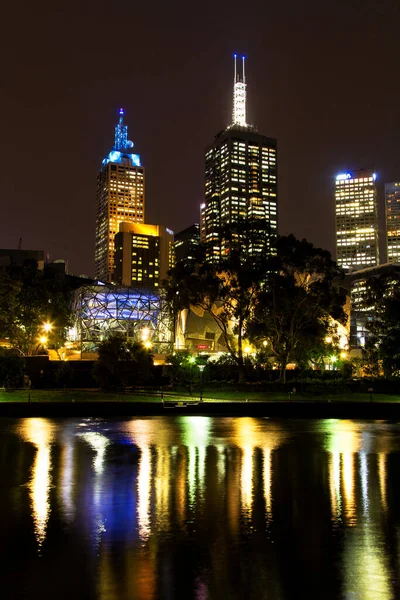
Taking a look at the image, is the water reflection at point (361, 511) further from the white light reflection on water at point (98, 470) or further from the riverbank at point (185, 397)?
the riverbank at point (185, 397)

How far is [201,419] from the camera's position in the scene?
37188 millimetres

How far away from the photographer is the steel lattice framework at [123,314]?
Answer: 106188 millimetres

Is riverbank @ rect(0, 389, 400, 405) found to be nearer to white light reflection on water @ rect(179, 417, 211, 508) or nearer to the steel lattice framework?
white light reflection on water @ rect(179, 417, 211, 508)

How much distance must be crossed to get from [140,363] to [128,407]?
53.0ft

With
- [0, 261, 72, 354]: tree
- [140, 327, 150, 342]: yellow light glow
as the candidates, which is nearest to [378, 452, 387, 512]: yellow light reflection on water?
[0, 261, 72, 354]: tree

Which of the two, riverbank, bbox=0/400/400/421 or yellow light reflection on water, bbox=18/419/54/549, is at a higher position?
riverbank, bbox=0/400/400/421

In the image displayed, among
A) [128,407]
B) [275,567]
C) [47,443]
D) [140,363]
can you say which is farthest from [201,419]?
[275,567]

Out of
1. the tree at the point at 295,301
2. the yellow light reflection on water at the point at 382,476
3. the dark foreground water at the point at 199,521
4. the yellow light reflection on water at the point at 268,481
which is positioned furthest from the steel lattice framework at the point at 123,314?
the yellow light reflection on water at the point at 382,476

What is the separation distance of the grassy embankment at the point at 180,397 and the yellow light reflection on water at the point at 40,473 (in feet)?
45.5

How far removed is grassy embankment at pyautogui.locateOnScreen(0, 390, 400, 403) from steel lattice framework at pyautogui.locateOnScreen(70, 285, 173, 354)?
174ft

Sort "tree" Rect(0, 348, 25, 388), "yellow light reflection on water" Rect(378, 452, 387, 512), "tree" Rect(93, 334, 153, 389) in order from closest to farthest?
"yellow light reflection on water" Rect(378, 452, 387, 512) → "tree" Rect(0, 348, 25, 388) → "tree" Rect(93, 334, 153, 389)

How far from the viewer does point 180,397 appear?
50094 mm

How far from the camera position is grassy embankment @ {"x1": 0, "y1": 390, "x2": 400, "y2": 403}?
1832 inches

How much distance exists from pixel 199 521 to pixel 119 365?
42965 mm
